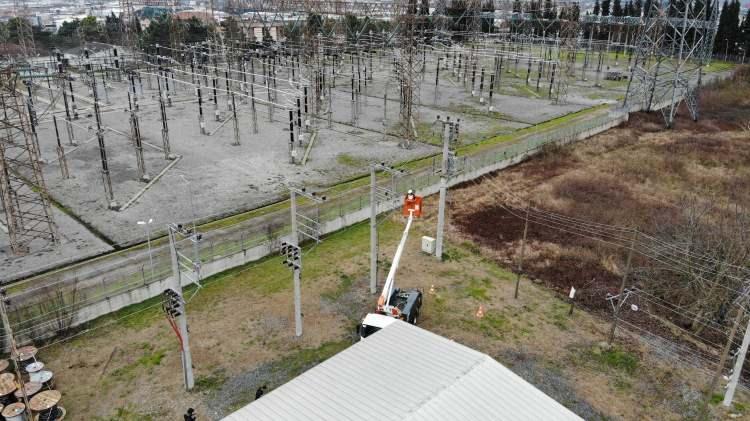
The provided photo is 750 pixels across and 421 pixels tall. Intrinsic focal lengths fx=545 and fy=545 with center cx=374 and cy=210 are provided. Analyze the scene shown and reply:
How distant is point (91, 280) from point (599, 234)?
60.7 feet

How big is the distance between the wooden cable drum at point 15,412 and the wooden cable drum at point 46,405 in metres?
0.18

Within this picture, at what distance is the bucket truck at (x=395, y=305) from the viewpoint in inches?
568

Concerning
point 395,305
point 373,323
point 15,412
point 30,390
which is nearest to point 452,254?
point 395,305

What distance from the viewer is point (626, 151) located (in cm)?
3381

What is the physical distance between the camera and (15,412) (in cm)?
1170

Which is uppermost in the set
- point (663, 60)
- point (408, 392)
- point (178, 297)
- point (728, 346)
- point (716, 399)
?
point (663, 60)

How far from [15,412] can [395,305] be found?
946cm

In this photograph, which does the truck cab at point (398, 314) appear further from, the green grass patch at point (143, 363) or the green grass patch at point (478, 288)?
the green grass patch at point (143, 363)

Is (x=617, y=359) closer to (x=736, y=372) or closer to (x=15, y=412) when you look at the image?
(x=736, y=372)

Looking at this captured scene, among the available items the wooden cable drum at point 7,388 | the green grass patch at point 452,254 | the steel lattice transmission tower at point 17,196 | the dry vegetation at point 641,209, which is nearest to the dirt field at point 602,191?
the dry vegetation at point 641,209

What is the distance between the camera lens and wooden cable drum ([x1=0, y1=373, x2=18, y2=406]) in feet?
40.1

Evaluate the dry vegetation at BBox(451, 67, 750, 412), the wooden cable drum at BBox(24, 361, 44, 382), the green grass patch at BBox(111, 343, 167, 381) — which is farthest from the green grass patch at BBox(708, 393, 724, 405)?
the wooden cable drum at BBox(24, 361, 44, 382)

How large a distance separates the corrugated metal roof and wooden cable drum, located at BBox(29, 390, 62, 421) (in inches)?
197

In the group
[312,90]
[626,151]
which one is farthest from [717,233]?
[312,90]
